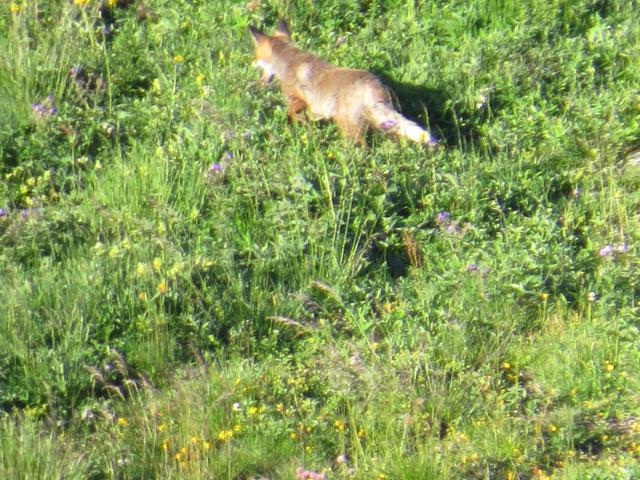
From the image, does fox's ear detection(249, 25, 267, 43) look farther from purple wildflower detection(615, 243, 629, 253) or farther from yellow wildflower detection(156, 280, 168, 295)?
purple wildflower detection(615, 243, 629, 253)

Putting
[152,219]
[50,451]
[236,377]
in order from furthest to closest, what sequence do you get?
[152,219] → [236,377] → [50,451]

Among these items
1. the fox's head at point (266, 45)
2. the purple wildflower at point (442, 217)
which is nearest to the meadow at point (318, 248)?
the purple wildflower at point (442, 217)

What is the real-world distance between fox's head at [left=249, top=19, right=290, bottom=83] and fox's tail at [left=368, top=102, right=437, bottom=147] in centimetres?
101

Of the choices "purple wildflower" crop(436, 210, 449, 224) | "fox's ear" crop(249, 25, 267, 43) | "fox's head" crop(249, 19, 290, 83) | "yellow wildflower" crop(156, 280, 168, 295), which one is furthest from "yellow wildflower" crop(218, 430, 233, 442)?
"fox's ear" crop(249, 25, 267, 43)

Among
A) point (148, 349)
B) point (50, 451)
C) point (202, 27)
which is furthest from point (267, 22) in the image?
point (50, 451)

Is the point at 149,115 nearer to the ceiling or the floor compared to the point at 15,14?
nearer to the floor

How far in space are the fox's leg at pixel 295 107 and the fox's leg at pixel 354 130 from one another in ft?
0.94

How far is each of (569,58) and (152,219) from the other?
351 centimetres

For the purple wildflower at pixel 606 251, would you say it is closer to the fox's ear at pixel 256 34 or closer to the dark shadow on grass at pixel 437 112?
the dark shadow on grass at pixel 437 112

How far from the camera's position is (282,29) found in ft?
27.8

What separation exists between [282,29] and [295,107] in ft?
3.64

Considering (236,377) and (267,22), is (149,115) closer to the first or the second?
(267,22)

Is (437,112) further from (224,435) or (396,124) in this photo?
(224,435)

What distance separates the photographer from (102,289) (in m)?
5.60
